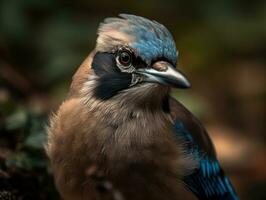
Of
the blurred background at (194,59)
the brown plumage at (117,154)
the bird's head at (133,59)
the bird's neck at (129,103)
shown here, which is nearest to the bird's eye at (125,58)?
the bird's head at (133,59)

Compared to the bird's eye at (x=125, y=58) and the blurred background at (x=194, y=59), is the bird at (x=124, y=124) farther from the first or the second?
the blurred background at (x=194, y=59)

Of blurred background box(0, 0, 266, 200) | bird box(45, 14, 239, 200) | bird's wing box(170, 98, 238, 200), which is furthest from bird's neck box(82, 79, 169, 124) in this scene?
blurred background box(0, 0, 266, 200)

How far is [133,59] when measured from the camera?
6316 mm

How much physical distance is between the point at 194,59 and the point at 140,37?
5.73 metres

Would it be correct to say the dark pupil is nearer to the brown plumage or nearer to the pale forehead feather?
the pale forehead feather

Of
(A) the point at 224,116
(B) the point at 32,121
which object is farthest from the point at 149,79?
(A) the point at 224,116

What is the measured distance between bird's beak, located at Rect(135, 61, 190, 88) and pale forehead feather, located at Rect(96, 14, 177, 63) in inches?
2.5

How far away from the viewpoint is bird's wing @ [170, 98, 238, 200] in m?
6.79

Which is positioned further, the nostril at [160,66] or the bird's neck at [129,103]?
the bird's neck at [129,103]

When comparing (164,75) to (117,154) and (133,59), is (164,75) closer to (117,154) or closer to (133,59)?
(133,59)

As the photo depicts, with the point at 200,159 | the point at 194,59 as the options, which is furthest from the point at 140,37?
the point at 194,59

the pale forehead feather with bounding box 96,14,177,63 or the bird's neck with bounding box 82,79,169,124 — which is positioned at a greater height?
the pale forehead feather with bounding box 96,14,177,63

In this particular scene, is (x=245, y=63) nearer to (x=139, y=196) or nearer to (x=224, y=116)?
(x=224, y=116)

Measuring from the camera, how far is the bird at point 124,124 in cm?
627
